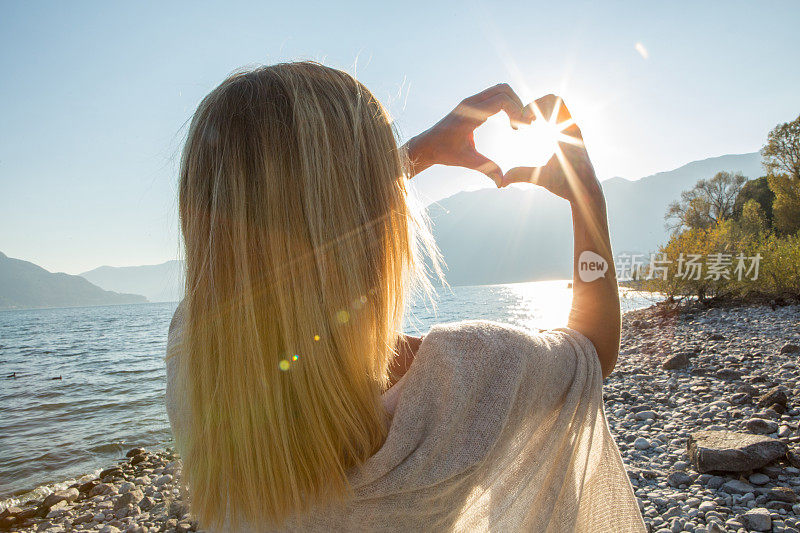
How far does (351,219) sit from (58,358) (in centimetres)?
2847

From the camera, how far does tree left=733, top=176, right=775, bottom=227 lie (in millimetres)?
29509

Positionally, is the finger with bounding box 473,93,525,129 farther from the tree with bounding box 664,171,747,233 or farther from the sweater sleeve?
the tree with bounding box 664,171,747,233

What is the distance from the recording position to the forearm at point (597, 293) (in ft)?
3.35

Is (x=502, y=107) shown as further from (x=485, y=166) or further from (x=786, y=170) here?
(x=786, y=170)

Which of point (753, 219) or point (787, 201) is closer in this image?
point (787, 201)

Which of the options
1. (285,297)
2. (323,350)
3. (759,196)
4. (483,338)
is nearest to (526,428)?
(483,338)

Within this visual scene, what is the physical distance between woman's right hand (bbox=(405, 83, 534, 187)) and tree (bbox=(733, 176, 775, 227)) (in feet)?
116

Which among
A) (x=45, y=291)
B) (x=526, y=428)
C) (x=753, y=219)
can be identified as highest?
(x=45, y=291)

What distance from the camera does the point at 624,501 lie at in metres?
1.16

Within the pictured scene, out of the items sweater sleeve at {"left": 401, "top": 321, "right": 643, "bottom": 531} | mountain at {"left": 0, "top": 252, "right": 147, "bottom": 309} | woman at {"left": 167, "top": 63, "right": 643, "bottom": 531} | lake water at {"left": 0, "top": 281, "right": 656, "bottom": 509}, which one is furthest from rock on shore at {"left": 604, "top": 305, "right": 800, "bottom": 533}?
mountain at {"left": 0, "top": 252, "right": 147, "bottom": 309}

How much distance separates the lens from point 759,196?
30953 millimetres

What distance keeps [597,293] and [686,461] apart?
5087mm

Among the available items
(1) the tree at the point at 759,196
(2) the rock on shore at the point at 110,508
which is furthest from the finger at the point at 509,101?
(1) the tree at the point at 759,196

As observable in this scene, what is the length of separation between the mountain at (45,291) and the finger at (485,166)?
201 metres
